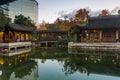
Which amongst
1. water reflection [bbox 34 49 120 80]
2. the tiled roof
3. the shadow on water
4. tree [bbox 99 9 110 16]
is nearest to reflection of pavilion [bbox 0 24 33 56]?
the shadow on water

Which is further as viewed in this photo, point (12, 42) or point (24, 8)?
point (24, 8)

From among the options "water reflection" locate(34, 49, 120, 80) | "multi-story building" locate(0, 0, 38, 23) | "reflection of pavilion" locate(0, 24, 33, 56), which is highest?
"multi-story building" locate(0, 0, 38, 23)

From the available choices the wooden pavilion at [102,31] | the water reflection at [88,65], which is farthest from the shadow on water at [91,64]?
the wooden pavilion at [102,31]

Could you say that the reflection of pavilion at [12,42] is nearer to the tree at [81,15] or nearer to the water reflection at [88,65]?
the water reflection at [88,65]

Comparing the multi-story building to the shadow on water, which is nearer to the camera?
the shadow on water

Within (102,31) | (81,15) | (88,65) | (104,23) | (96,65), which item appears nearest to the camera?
(96,65)

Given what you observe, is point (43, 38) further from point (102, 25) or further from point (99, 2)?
point (99, 2)

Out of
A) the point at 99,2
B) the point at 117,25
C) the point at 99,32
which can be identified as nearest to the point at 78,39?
the point at 99,32

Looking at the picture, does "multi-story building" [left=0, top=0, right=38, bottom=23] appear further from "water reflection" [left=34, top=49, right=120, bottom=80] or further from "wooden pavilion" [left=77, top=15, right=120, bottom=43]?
"water reflection" [left=34, top=49, right=120, bottom=80]

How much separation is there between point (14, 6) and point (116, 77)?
301 ft

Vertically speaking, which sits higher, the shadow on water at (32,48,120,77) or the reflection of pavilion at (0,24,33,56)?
the reflection of pavilion at (0,24,33,56)

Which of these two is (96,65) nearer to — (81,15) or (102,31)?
(102,31)

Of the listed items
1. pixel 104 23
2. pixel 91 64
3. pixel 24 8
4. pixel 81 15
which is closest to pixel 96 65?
pixel 91 64

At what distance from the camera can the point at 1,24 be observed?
2347cm
